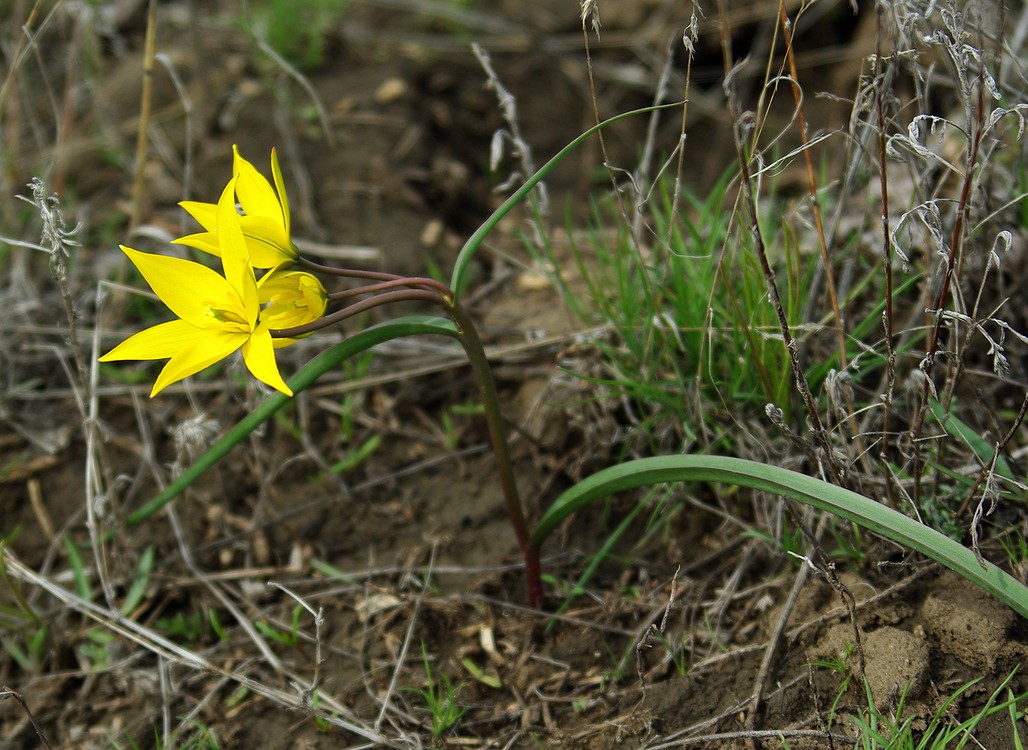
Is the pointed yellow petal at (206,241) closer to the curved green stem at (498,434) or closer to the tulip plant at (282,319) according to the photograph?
the tulip plant at (282,319)

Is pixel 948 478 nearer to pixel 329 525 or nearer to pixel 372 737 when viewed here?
pixel 372 737

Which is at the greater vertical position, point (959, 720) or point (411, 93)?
point (411, 93)

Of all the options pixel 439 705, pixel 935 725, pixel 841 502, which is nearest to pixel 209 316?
pixel 439 705

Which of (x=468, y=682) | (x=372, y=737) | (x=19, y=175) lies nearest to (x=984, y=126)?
(x=468, y=682)

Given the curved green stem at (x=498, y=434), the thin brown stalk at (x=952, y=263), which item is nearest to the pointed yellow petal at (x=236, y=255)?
the curved green stem at (x=498, y=434)

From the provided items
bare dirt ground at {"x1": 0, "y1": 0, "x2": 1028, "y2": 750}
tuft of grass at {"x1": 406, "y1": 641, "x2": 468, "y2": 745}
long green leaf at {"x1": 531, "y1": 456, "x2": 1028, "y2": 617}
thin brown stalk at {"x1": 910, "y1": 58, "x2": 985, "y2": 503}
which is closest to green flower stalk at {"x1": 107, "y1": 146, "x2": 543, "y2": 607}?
long green leaf at {"x1": 531, "y1": 456, "x2": 1028, "y2": 617}

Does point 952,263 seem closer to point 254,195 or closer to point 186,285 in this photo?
point 254,195

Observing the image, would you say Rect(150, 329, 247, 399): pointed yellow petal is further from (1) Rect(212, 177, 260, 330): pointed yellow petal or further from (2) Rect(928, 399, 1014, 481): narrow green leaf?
(2) Rect(928, 399, 1014, 481): narrow green leaf

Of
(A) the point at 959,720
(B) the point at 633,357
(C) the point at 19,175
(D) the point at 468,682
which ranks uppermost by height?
(C) the point at 19,175
